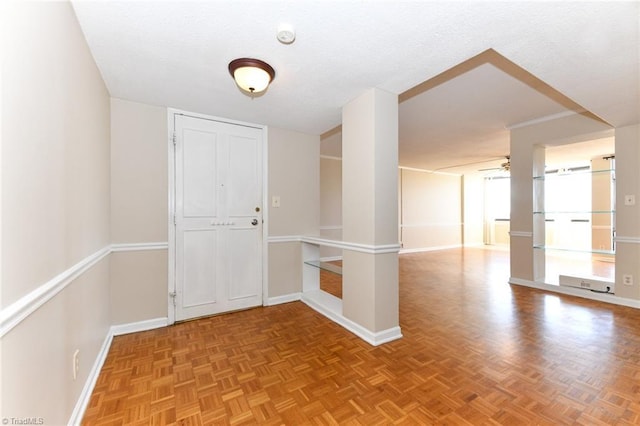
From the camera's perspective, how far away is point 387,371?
1.87 metres

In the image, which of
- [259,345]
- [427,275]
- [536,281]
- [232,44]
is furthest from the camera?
[427,275]

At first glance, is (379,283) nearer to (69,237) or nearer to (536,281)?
(69,237)

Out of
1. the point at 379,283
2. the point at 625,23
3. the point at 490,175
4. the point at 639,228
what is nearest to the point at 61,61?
the point at 379,283

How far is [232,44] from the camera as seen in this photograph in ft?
5.65

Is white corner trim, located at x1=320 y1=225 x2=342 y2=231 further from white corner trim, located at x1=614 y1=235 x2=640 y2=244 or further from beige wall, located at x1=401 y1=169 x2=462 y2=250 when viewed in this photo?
white corner trim, located at x1=614 y1=235 x2=640 y2=244

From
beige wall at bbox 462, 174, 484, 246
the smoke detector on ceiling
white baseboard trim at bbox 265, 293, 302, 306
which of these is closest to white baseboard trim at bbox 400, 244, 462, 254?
beige wall at bbox 462, 174, 484, 246

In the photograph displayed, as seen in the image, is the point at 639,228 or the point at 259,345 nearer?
the point at 259,345

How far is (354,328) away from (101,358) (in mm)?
2075

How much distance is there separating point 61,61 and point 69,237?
90 centimetres

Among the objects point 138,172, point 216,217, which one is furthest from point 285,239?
point 138,172

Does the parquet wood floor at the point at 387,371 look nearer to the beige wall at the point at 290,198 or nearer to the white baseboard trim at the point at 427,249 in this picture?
the beige wall at the point at 290,198

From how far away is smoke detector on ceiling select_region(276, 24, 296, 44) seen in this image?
5.08 ft

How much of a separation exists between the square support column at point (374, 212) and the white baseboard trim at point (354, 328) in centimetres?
1

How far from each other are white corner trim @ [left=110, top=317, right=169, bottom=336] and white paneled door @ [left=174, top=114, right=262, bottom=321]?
0.46 ft
